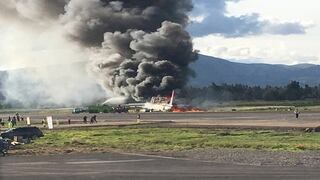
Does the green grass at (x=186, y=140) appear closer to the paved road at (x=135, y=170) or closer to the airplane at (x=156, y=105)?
the paved road at (x=135, y=170)

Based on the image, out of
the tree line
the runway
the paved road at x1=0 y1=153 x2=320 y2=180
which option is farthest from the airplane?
the paved road at x1=0 y1=153 x2=320 y2=180

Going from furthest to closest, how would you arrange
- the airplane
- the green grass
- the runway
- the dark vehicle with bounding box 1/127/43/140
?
the airplane, the runway, the dark vehicle with bounding box 1/127/43/140, the green grass

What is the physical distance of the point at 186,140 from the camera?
45.1 meters

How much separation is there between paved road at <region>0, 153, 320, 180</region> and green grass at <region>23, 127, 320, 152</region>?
742 centimetres

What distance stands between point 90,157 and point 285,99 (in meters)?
138

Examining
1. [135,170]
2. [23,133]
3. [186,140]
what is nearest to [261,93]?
[23,133]

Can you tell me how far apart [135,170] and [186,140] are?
1836 centimetres

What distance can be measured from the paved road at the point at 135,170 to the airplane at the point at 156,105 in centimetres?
7632

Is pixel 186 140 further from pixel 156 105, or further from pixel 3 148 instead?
pixel 156 105

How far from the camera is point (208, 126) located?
5841 cm

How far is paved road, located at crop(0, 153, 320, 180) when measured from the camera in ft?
80.1

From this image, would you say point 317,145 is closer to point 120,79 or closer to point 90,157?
point 90,157

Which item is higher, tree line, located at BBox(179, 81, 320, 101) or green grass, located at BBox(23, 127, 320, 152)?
tree line, located at BBox(179, 81, 320, 101)

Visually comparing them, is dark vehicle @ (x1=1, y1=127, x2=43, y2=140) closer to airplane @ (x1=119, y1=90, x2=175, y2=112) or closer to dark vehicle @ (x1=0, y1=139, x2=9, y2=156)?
dark vehicle @ (x1=0, y1=139, x2=9, y2=156)
